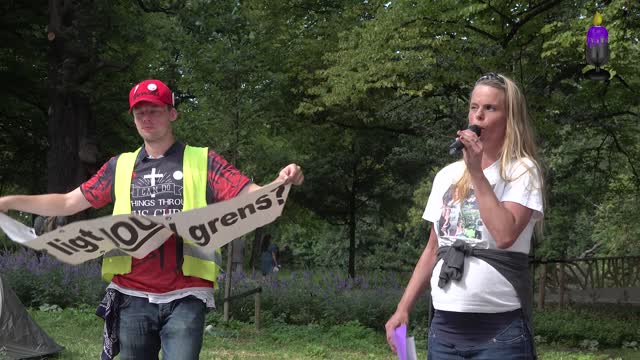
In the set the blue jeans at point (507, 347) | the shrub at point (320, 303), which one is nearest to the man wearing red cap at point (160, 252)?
the blue jeans at point (507, 347)

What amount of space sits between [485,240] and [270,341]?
1009cm

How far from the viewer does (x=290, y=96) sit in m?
20.6

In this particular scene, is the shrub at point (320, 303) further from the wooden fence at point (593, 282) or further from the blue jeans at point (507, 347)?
the blue jeans at point (507, 347)

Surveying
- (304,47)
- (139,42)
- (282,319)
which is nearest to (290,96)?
(304,47)

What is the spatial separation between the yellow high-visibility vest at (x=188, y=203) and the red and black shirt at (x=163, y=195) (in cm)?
2

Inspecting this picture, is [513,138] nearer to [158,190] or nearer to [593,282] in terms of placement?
[158,190]

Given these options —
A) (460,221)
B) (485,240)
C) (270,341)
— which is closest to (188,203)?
(460,221)

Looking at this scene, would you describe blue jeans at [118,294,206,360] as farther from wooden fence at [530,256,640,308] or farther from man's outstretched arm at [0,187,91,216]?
wooden fence at [530,256,640,308]

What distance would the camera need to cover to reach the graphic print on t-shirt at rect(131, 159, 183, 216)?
12.2ft

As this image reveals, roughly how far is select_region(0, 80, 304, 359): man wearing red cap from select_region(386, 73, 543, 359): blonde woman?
0.91 meters

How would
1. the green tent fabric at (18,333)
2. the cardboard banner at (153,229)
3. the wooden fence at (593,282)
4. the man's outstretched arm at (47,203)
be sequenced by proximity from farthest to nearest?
the wooden fence at (593,282), the green tent fabric at (18,333), the man's outstretched arm at (47,203), the cardboard banner at (153,229)

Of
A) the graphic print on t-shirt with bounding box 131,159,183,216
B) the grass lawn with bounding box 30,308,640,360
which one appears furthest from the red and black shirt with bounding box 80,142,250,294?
the grass lawn with bounding box 30,308,640,360

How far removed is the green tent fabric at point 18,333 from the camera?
8.54m

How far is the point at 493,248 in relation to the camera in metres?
3.14
